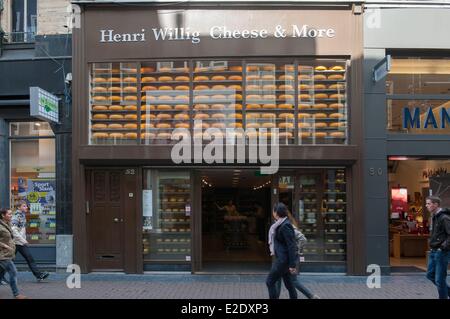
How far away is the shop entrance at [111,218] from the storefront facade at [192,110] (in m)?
0.02

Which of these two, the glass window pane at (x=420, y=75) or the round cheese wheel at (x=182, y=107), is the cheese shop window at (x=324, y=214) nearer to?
the glass window pane at (x=420, y=75)

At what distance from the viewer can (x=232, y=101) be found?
12500mm

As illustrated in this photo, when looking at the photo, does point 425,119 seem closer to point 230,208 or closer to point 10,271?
point 230,208

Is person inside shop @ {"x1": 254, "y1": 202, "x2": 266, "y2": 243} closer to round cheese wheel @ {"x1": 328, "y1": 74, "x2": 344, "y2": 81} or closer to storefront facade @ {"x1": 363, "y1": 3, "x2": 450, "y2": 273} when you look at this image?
storefront facade @ {"x1": 363, "y1": 3, "x2": 450, "y2": 273}

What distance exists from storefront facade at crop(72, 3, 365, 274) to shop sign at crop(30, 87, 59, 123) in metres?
0.51

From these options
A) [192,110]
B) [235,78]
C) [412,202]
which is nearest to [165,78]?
[192,110]

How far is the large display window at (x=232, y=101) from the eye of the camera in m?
12.4

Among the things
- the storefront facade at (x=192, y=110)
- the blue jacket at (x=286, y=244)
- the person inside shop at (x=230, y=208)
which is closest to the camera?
the blue jacket at (x=286, y=244)

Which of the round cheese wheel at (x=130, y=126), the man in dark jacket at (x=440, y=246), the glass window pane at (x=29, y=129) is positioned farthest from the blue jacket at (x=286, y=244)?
the glass window pane at (x=29, y=129)

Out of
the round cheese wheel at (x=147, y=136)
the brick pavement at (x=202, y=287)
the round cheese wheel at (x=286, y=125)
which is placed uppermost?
the round cheese wheel at (x=286, y=125)

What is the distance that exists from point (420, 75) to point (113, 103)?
7404 millimetres

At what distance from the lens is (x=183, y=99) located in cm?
1250

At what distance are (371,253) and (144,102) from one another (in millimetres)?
6357

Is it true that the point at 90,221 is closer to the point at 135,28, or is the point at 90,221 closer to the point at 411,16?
the point at 135,28
